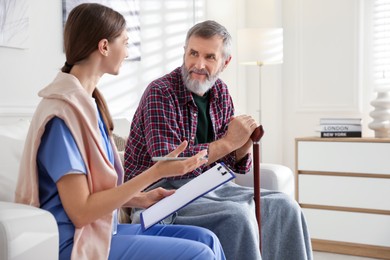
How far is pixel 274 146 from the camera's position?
4.85m

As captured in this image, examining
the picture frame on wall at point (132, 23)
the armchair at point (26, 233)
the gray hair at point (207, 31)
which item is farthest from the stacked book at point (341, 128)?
the armchair at point (26, 233)

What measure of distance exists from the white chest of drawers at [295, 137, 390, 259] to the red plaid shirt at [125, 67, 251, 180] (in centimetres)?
162

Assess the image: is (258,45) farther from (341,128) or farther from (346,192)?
(346,192)

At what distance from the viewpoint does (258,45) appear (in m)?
4.12

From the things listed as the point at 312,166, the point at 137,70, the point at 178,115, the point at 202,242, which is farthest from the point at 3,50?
the point at 312,166

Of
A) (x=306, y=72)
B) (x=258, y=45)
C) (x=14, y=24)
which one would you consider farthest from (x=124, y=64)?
(x=306, y=72)

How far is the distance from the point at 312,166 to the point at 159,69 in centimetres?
125

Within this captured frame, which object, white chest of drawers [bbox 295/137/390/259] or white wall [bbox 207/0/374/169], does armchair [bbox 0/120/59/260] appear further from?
white wall [bbox 207/0/374/169]

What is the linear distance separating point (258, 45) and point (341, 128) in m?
0.84

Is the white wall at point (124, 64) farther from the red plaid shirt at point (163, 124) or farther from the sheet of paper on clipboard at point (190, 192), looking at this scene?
the sheet of paper on clipboard at point (190, 192)

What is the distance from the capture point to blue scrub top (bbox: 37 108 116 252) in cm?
137

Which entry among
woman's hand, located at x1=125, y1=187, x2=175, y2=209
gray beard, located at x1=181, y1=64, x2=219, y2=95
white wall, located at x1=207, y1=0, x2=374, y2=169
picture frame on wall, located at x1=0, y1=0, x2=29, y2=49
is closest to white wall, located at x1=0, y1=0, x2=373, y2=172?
white wall, located at x1=207, y1=0, x2=374, y2=169

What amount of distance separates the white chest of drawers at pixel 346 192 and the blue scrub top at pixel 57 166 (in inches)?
107

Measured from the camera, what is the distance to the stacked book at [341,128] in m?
3.93
